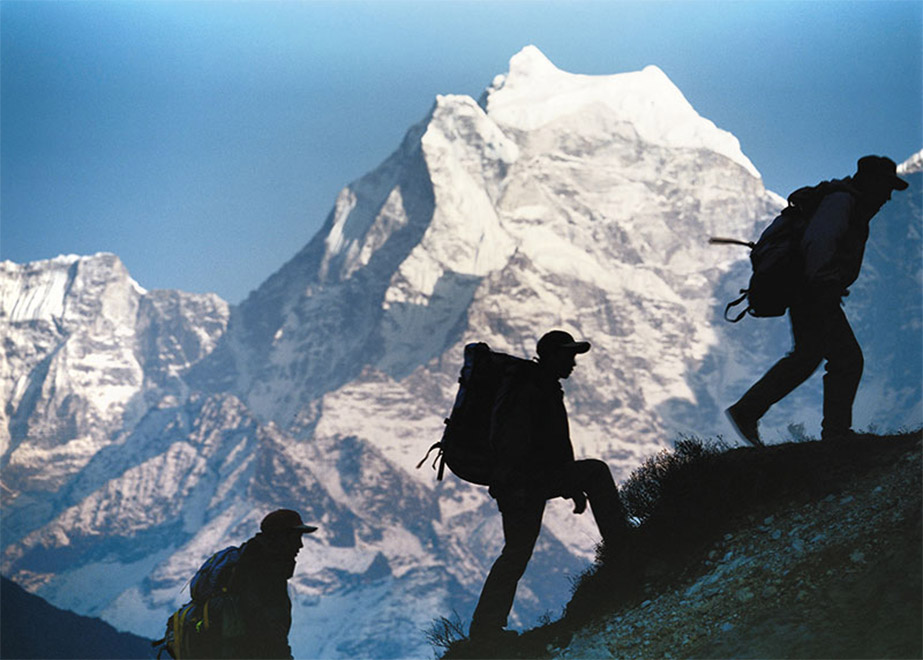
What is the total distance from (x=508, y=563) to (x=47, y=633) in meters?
182

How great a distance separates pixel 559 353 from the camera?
25.7ft

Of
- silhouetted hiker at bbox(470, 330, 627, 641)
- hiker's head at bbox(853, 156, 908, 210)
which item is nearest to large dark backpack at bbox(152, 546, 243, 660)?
silhouetted hiker at bbox(470, 330, 627, 641)

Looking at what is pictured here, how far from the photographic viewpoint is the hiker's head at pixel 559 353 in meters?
7.82

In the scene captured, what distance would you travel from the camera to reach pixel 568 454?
8.02m

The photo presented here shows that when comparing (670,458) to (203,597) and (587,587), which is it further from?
(203,597)

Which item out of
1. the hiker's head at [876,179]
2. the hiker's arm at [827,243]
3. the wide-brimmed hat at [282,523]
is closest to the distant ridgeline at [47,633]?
the wide-brimmed hat at [282,523]

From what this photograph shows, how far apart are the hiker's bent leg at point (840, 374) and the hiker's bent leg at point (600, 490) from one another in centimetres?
195

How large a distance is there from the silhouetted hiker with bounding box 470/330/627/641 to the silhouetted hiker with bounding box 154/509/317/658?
4.87ft

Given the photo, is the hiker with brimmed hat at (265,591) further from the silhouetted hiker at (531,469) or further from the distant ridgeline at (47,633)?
the distant ridgeline at (47,633)

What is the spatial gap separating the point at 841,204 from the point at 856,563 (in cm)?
287

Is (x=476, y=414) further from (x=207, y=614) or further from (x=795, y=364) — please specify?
(x=795, y=364)

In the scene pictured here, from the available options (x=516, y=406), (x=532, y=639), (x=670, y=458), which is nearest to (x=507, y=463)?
(x=516, y=406)

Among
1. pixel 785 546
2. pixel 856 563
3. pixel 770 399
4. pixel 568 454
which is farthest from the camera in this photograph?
pixel 770 399

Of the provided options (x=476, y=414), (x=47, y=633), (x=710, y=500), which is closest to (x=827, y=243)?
(x=710, y=500)
